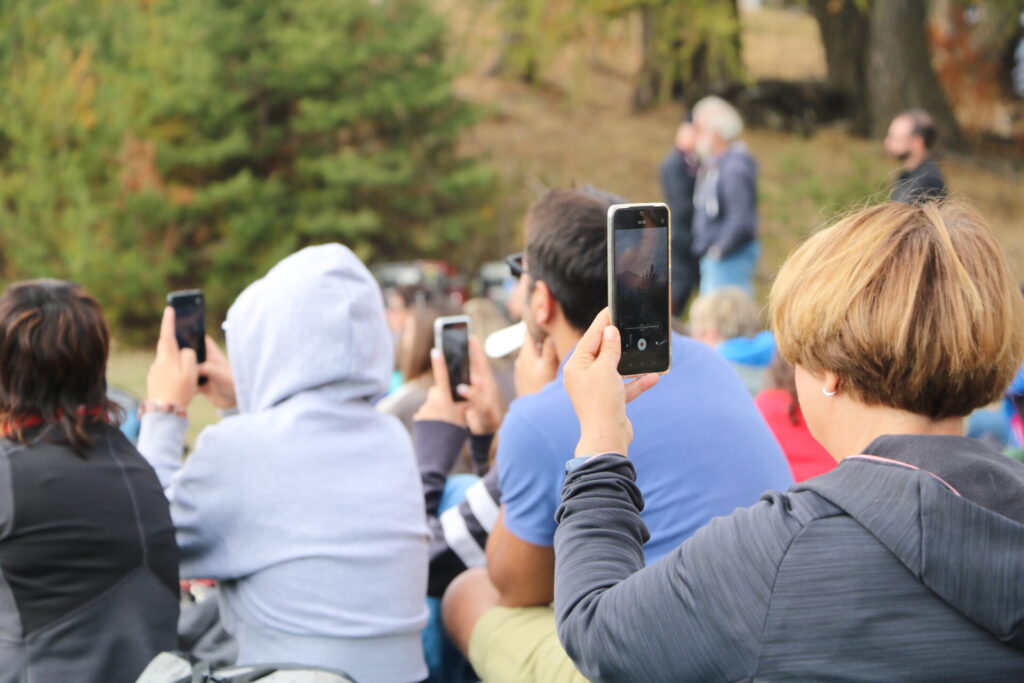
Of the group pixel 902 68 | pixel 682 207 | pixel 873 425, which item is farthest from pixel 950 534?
pixel 902 68

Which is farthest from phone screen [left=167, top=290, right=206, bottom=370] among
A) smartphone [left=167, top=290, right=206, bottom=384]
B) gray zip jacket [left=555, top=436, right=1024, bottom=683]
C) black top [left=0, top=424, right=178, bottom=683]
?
gray zip jacket [left=555, top=436, right=1024, bottom=683]

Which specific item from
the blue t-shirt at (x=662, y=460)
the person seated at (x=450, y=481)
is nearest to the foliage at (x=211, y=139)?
the person seated at (x=450, y=481)

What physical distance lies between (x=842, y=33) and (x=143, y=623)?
18672 mm

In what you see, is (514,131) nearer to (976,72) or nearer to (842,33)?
(842,33)

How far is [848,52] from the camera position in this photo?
19.1 m

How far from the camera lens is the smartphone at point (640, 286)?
1774 millimetres

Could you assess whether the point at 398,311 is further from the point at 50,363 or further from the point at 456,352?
the point at 50,363

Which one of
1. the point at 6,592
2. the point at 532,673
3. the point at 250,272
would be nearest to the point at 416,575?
the point at 532,673

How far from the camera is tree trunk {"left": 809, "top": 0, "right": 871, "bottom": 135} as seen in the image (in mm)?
18516

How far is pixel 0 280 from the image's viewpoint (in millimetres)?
11906

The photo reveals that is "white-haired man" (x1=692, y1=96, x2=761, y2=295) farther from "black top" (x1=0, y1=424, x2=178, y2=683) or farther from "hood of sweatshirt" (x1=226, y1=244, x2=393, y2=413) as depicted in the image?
"black top" (x1=0, y1=424, x2=178, y2=683)

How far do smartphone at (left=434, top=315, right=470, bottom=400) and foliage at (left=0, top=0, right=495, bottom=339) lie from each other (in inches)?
329

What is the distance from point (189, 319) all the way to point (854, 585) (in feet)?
8.21

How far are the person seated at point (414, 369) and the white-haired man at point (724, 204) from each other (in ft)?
12.4
